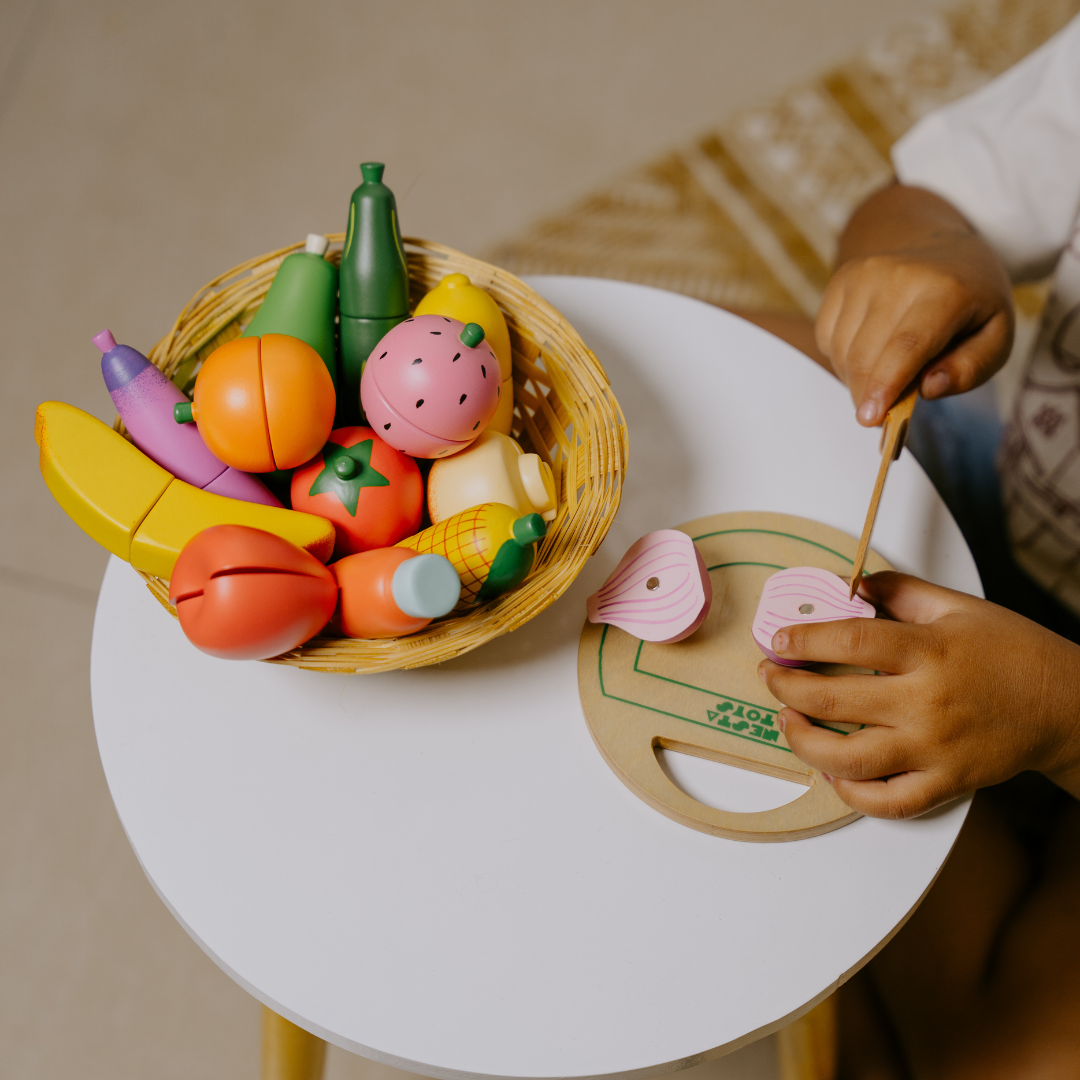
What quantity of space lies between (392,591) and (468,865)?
0.17 metres

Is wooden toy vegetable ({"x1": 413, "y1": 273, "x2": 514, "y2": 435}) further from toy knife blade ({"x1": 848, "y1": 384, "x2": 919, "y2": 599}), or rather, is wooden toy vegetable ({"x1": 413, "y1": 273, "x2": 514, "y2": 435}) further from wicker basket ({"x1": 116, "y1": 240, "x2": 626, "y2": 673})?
toy knife blade ({"x1": 848, "y1": 384, "x2": 919, "y2": 599})

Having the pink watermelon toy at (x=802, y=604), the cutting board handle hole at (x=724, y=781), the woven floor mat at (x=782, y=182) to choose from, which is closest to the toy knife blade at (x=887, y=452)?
the pink watermelon toy at (x=802, y=604)

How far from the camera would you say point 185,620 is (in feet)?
1.60

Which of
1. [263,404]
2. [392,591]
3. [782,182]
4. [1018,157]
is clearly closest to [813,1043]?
[392,591]

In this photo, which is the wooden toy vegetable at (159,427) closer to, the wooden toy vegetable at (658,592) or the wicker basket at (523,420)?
the wicker basket at (523,420)

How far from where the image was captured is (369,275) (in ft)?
2.00

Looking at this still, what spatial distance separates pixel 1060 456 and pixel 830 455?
229 millimetres

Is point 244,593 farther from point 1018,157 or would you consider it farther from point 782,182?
point 782,182

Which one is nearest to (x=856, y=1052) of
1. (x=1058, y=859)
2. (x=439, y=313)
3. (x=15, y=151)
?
(x=1058, y=859)

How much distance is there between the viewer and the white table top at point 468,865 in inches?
19.5

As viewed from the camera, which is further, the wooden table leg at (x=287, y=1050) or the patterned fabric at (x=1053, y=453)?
the patterned fabric at (x=1053, y=453)

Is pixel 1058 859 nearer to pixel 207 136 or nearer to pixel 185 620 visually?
pixel 185 620

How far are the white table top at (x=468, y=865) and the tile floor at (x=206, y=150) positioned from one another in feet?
1.82

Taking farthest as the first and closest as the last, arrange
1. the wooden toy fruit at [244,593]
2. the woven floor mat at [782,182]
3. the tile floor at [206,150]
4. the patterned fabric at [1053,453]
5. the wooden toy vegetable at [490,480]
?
the woven floor mat at [782,182] < the tile floor at [206,150] < the patterned fabric at [1053,453] < the wooden toy vegetable at [490,480] < the wooden toy fruit at [244,593]
